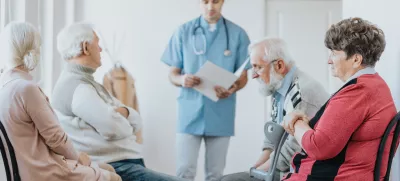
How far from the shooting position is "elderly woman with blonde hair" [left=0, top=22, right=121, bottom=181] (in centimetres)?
176

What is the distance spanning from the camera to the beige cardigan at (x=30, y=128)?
176cm

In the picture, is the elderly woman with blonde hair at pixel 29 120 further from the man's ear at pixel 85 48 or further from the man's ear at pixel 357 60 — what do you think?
the man's ear at pixel 357 60

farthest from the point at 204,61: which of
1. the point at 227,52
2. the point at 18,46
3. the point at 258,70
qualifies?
the point at 18,46

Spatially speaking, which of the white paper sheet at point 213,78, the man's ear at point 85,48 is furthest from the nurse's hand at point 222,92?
the man's ear at point 85,48

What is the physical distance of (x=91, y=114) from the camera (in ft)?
7.08

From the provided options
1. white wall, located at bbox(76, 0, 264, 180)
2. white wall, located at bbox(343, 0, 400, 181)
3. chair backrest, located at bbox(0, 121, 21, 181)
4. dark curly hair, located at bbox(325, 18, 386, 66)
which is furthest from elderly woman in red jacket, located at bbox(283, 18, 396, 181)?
white wall, located at bbox(76, 0, 264, 180)

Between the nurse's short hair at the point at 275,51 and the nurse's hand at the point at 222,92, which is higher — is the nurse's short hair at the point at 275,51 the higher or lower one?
the higher one

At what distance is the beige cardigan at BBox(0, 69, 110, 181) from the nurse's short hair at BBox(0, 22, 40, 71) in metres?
0.04

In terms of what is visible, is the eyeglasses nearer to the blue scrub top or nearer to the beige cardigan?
the beige cardigan

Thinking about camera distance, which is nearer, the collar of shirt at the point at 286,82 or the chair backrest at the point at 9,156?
the chair backrest at the point at 9,156

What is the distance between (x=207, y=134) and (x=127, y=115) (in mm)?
1059

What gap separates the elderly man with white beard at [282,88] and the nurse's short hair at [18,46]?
0.91 meters

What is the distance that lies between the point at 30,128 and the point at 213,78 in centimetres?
152

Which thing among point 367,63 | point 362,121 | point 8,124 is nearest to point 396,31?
point 367,63
